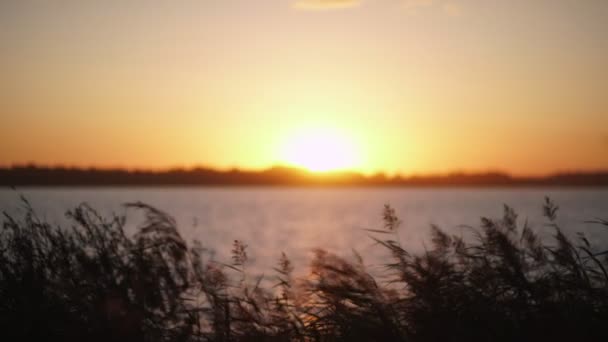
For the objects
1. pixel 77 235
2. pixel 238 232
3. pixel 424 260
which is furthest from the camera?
pixel 238 232

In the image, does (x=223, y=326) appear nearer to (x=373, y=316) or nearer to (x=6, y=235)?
(x=373, y=316)

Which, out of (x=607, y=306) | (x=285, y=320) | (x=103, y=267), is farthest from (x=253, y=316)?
(x=607, y=306)

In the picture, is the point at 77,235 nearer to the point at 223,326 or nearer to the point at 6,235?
the point at 6,235

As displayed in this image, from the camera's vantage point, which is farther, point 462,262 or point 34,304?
point 462,262

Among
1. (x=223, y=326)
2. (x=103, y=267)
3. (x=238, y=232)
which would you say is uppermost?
(x=103, y=267)

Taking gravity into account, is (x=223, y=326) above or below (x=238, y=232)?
above

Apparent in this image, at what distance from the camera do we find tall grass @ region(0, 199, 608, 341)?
5891mm

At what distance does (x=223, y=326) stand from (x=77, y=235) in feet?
6.34

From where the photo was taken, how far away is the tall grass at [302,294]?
5891 millimetres

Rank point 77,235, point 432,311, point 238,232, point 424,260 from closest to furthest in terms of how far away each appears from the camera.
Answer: point 432,311, point 424,260, point 77,235, point 238,232

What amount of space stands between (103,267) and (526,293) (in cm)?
411

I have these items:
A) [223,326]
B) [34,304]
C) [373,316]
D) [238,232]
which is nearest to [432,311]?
[373,316]

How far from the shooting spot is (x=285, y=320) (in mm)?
6426

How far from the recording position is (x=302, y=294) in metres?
6.88
